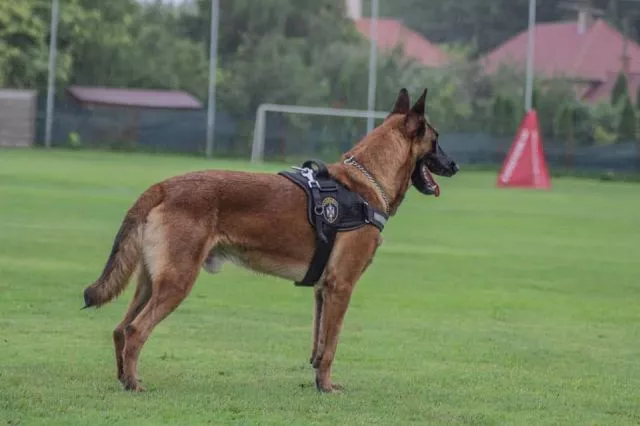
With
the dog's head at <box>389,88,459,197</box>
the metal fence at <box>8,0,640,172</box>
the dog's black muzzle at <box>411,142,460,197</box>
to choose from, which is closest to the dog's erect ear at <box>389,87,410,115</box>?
the dog's head at <box>389,88,459,197</box>

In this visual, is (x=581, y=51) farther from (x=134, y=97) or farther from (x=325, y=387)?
(x=325, y=387)

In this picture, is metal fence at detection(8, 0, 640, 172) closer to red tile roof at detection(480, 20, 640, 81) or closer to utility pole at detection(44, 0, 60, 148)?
red tile roof at detection(480, 20, 640, 81)

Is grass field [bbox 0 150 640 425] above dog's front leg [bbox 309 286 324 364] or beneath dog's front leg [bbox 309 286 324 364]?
beneath

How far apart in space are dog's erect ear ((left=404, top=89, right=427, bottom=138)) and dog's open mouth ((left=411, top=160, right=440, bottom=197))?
21cm

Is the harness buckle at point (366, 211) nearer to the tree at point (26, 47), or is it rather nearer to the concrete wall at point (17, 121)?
the concrete wall at point (17, 121)

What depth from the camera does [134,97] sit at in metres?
59.4

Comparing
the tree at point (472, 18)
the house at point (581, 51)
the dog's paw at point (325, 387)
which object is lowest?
the dog's paw at point (325, 387)

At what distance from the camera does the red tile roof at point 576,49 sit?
236ft

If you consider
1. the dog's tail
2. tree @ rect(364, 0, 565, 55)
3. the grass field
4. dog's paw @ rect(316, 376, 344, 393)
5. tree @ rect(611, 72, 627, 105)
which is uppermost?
tree @ rect(364, 0, 565, 55)

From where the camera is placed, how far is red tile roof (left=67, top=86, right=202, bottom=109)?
58.0 meters

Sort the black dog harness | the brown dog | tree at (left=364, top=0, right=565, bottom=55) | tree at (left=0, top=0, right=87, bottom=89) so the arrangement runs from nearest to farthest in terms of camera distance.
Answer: the brown dog
the black dog harness
tree at (left=0, top=0, right=87, bottom=89)
tree at (left=364, top=0, right=565, bottom=55)

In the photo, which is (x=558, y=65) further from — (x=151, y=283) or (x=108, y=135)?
(x=151, y=283)

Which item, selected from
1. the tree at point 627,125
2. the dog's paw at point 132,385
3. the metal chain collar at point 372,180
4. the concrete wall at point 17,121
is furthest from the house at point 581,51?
the dog's paw at point 132,385

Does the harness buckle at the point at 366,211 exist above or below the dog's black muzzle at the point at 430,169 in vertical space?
below
